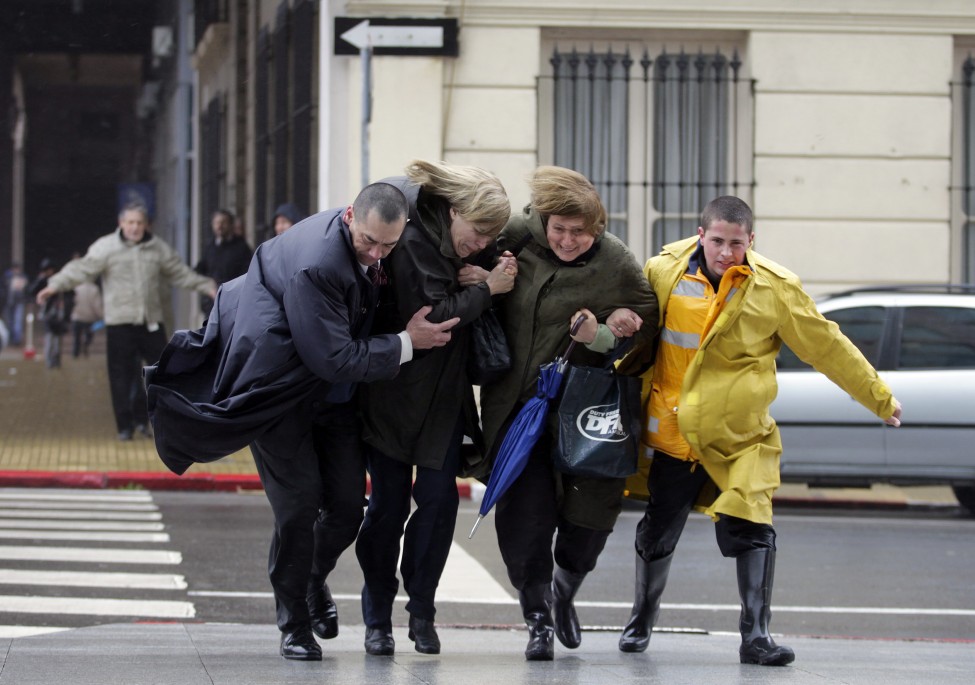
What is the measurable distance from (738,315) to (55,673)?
263cm

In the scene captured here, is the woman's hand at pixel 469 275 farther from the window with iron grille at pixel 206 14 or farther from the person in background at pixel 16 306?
the person in background at pixel 16 306

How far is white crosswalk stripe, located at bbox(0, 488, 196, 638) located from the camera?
695 centimetres

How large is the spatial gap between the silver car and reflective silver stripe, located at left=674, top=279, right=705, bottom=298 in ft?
16.6

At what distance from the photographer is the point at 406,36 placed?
13211 mm

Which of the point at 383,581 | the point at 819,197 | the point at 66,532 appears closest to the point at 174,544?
the point at 66,532

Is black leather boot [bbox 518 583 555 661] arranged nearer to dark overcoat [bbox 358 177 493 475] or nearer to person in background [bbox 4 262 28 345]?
dark overcoat [bbox 358 177 493 475]

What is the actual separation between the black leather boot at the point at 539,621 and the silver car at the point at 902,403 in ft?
17.1

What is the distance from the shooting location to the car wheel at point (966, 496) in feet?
37.4

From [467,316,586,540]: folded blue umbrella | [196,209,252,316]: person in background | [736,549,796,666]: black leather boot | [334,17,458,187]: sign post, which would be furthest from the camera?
[196,209,252,316]: person in background

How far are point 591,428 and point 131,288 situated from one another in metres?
8.49

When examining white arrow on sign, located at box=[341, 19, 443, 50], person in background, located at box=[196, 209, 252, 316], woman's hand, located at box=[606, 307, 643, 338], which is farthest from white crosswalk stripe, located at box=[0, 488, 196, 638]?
white arrow on sign, located at box=[341, 19, 443, 50]

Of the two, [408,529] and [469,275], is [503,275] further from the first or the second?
[408,529]

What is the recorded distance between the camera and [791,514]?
11.2m

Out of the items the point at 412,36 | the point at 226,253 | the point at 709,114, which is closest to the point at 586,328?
the point at 412,36
